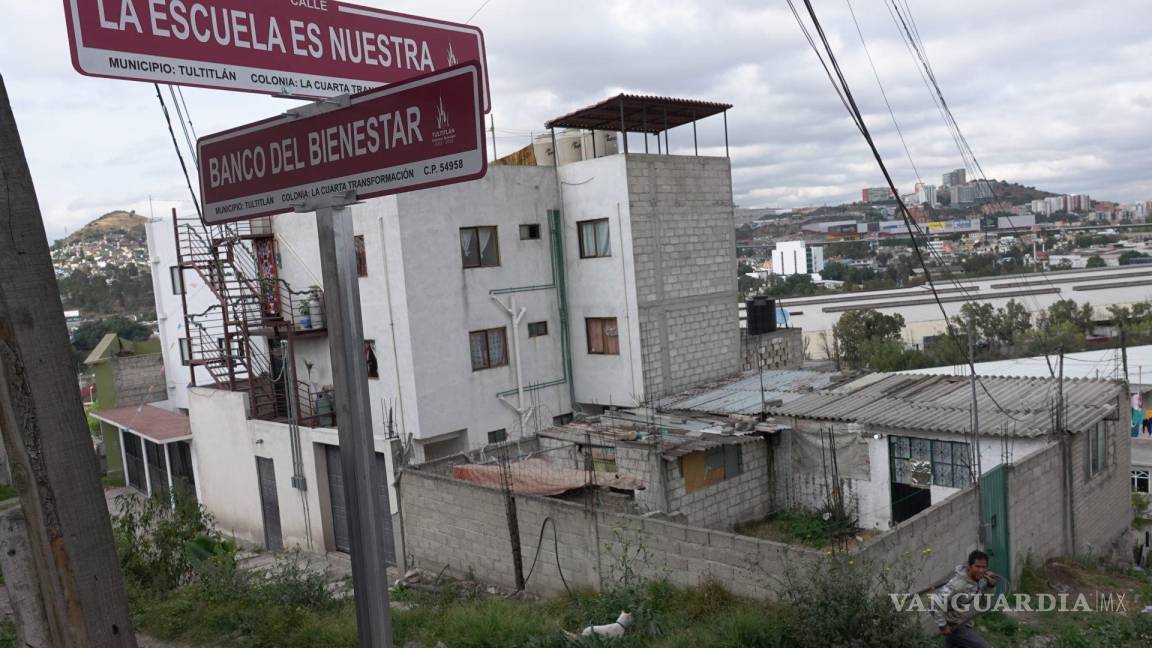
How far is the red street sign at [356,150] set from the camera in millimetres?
2664

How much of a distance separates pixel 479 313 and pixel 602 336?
10.3 ft

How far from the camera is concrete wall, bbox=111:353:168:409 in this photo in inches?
1300

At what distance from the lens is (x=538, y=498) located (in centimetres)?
1180

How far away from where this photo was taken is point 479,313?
1939 centimetres

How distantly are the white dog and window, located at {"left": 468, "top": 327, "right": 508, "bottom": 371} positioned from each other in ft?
38.2

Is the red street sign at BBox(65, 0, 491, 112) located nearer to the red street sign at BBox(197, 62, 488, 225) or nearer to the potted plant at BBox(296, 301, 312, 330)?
the red street sign at BBox(197, 62, 488, 225)

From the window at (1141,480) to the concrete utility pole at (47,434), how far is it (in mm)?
24247

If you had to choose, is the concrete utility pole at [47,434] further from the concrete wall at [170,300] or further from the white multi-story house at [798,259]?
the white multi-story house at [798,259]

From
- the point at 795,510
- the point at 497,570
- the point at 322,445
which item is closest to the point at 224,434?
the point at 322,445

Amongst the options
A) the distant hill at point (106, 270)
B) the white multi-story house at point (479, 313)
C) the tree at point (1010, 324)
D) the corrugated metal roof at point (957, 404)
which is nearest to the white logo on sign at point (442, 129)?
the corrugated metal roof at point (957, 404)

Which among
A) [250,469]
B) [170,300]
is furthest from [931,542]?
[170,300]

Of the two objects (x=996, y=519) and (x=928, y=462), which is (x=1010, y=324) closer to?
(x=928, y=462)

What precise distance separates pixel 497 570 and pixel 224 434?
1287cm

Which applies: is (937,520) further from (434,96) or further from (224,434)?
(224,434)
